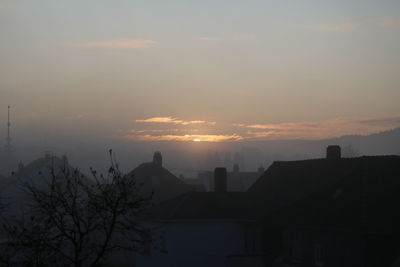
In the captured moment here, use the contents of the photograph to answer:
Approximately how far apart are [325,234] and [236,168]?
244ft

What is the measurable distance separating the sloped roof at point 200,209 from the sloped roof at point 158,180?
79.0 feet

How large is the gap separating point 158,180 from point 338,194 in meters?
36.5

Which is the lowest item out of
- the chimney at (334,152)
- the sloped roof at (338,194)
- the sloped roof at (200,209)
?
the sloped roof at (200,209)

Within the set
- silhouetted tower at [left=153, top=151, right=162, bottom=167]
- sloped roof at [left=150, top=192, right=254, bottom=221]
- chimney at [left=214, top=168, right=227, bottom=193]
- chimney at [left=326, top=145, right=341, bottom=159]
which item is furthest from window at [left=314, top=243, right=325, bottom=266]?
silhouetted tower at [left=153, top=151, right=162, bottom=167]

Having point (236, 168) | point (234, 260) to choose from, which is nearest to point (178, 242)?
point (234, 260)

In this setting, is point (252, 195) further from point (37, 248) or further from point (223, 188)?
point (37, 248)

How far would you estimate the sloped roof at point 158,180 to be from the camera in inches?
2712

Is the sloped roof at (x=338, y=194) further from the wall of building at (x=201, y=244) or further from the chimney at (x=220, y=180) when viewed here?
the chimney at (x=220, y=180)

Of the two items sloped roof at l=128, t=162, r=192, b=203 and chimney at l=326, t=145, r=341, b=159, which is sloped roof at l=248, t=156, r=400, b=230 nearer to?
chimney at l=326, t=145, r=341, b=159

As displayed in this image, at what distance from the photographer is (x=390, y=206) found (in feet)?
111

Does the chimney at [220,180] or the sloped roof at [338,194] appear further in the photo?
the chimney at [220,180]

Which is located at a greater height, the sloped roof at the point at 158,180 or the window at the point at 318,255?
the sloped roof at the point at 158,180

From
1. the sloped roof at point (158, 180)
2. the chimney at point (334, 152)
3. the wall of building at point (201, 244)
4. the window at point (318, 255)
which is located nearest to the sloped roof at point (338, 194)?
the window at point (318, 255)

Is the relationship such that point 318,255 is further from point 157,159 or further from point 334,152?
point 157,159
